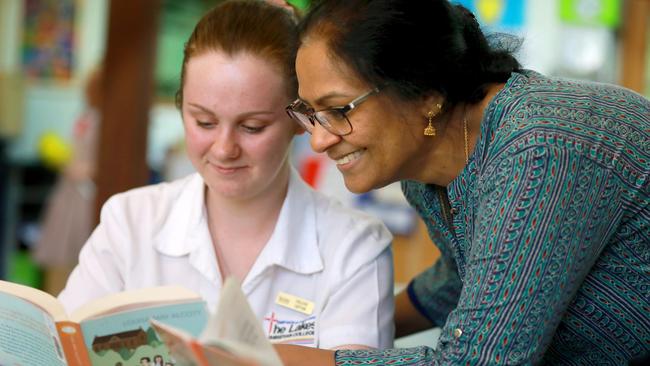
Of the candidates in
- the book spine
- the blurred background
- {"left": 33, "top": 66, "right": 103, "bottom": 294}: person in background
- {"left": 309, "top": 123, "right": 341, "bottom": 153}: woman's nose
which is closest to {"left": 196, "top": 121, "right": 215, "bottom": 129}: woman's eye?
{"left": 309, "top": 123, "right": 341, "bottom": 153}: woman's nose

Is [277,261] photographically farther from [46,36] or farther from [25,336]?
[46,36]

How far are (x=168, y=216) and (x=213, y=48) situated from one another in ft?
1.27

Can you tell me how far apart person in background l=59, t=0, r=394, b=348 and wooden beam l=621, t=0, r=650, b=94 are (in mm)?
4818

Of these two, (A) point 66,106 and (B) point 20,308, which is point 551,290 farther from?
(A) point 66,106

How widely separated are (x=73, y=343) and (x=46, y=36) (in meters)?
5.55

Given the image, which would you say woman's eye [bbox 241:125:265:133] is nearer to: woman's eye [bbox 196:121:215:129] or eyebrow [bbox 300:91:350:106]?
woman's eye [bbox 196:121:215:129]

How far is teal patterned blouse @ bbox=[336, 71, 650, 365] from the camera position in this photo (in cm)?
120

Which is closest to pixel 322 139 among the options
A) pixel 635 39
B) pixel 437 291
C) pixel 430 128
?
pixel 430 128

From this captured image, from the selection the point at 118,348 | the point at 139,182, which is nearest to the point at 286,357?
the point at 118,348

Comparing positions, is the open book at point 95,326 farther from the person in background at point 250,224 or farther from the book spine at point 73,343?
the person in background at point 250,224

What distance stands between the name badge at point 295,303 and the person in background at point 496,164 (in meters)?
0.31

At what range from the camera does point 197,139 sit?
1.65 meters

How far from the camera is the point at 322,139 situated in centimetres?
144

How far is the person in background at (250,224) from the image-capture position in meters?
1.63
